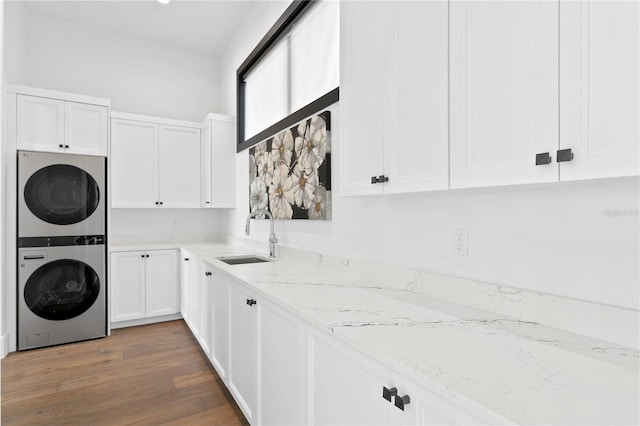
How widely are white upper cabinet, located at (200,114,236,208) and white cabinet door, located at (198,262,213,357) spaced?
4.24 feet

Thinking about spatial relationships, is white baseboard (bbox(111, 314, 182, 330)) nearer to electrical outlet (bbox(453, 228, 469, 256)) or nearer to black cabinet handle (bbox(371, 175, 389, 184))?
black cabinet handle (bbox(371, 175, 389, 184))

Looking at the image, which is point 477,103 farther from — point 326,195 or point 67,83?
→ point 67,83

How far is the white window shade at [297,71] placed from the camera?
95.8 inches

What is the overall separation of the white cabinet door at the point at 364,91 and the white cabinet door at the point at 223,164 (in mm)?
2591

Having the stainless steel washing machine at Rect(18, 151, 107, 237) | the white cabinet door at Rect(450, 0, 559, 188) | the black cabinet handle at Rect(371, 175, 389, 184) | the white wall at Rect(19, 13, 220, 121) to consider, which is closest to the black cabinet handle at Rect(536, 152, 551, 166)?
the white cabinet door at Rect(450, 0, 559, 188)

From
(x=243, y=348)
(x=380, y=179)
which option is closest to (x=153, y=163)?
(x=243, y=348)

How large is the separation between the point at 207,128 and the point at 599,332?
12.7 feet

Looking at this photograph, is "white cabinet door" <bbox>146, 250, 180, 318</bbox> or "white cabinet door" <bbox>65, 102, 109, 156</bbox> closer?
"white cabinet door" <bbox>65, 102, 109, 156</bbox>

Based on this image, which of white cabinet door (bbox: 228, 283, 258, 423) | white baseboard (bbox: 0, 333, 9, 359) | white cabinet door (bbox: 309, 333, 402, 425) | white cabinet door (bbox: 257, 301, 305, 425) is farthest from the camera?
white baseboard (bbox: 0, 333, 9, 359)

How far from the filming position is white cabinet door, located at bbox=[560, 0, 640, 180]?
731mm

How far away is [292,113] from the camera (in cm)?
284

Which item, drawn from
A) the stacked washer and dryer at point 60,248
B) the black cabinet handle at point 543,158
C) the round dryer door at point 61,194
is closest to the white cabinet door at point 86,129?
the stacked washer and dryer at point 60,248

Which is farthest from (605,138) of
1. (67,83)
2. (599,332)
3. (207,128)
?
(67,83)

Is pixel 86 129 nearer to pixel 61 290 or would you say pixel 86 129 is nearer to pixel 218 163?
pixel 218 163
